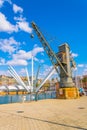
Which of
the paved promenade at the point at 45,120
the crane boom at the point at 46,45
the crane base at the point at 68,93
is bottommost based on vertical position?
the paved promenade at the point at 45,120

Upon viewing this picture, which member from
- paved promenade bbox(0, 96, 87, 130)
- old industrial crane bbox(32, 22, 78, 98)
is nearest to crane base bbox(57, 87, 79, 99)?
old industrial crane bbox(32, 22, 78, 98)

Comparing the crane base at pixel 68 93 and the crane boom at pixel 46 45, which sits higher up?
the crane boom at pixel 46 45

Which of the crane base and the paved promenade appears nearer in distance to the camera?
the paved promenade

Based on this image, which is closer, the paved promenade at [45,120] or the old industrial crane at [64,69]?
the paved promenade at [45,120]

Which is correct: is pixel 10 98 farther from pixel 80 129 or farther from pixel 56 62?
pixel 80 129

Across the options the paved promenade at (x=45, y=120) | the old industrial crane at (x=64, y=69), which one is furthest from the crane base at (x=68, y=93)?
the paved promenade at (x=45, y=120)

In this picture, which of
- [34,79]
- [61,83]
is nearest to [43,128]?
[61,83]

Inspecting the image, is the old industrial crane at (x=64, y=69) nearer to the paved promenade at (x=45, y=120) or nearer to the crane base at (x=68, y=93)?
the crane base at (x=68, y=93)

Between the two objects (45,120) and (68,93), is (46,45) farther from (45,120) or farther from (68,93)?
(45,120)

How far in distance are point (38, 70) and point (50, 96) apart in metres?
Answer: 24.0

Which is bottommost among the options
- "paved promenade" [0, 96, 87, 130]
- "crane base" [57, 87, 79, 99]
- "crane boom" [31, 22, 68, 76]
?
"paved promenade" [0, 96, 87, 130]

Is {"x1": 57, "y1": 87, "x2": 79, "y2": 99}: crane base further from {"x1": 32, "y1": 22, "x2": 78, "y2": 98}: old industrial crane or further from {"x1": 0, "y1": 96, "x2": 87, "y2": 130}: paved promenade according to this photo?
{"x1": 0, "y1": 96, "x2": 87, "y2": 130}: paved promenade

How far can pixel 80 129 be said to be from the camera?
428 inches

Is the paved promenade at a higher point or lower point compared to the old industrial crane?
lower
